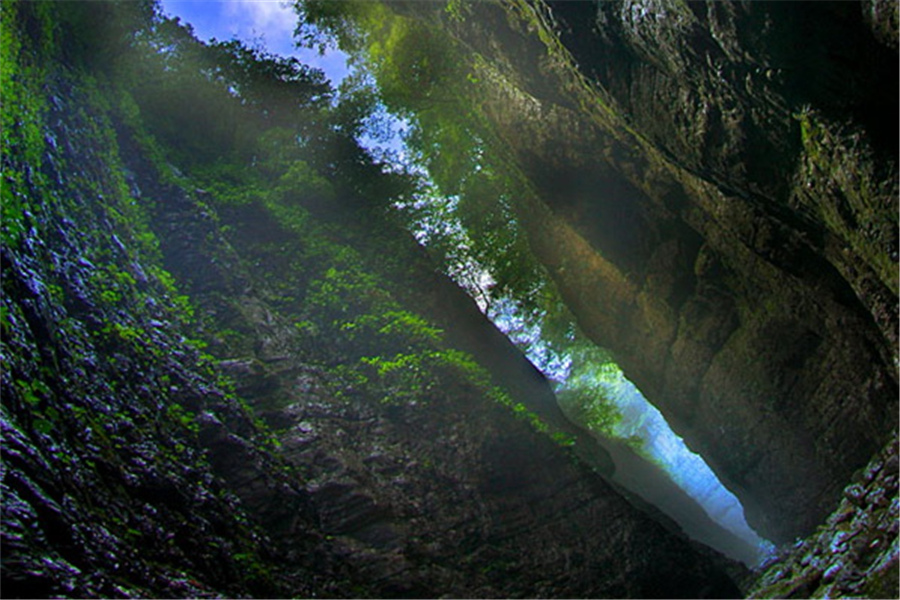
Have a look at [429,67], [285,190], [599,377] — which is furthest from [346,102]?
[599,377]

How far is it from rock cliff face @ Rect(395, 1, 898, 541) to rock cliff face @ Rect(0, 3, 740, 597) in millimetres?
3306

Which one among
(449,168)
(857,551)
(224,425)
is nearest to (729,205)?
(857,551)

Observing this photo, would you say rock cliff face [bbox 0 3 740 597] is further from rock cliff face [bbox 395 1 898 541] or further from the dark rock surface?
rock cliff face [bbox 395 1 898 541]

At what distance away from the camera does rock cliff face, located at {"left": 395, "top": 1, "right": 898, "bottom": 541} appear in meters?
5.21

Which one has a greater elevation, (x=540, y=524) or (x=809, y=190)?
(x=809, y=190)

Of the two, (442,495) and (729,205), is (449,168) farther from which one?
(442,495)

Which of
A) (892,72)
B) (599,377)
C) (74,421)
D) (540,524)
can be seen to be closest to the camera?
(892,72)

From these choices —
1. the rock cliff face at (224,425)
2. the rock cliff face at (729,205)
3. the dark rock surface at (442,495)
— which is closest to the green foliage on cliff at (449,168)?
the rock cliff face at (729,205)

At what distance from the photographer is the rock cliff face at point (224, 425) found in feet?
17.6

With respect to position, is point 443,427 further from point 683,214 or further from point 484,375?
point 683,214

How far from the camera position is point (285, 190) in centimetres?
1445

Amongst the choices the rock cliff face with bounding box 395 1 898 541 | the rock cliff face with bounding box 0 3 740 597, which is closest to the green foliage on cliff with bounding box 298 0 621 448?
the rock cliff face with bounding box 395 1 898 541

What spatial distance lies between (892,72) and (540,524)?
673 cm

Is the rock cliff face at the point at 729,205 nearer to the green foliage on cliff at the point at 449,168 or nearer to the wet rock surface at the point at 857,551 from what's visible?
the wet rock surface at the point at 857,551
